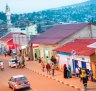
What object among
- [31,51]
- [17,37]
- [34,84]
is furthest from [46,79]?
[17,37]

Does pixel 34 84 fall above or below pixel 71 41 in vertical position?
below

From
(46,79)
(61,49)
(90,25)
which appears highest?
(90,25)

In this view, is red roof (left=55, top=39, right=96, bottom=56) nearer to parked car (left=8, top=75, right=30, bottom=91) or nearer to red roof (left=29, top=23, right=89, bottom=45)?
red roof (left=29, top=23, right=89, bottom=45)

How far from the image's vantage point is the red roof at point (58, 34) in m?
44.9

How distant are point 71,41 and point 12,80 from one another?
15599 millimetres

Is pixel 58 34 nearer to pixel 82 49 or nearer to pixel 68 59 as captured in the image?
pixel 68 59

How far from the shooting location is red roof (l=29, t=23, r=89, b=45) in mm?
44875

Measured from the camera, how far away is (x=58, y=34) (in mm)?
47500

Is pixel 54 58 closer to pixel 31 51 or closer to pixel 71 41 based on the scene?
pixel 71 41

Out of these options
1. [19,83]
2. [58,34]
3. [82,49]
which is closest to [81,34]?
[58,34]

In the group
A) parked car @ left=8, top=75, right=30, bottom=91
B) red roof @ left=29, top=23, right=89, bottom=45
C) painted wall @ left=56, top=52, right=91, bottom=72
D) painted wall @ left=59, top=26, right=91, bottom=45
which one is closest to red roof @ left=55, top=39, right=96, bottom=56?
painted wall @ left=56, top=52, right=91, bottom=72

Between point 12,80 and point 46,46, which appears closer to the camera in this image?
point 12,80

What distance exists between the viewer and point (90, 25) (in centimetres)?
4538

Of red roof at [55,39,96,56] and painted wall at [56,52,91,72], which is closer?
painted wall at [56,52,91,72]
